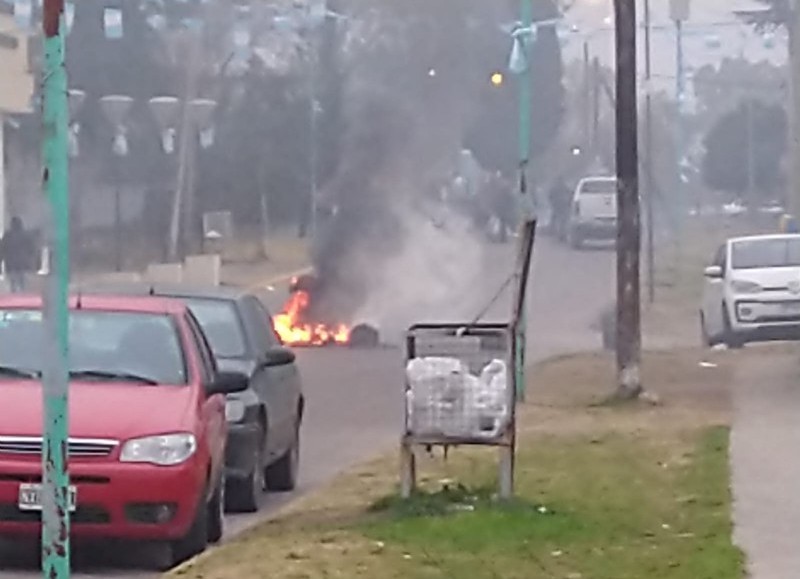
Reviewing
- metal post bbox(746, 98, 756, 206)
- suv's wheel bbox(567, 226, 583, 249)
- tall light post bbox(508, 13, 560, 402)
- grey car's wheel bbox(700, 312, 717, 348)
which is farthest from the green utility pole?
metal post bbox(746, 98, 756, 206)

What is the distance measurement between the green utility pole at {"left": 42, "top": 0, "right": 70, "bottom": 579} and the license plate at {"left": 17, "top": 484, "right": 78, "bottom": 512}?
233 cm

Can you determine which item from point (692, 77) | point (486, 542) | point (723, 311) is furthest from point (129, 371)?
point (692, 77)

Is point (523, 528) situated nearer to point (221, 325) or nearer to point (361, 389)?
point (221, 325)

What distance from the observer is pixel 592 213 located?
55.4 metres

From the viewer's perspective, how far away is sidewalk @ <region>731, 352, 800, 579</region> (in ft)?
34.9

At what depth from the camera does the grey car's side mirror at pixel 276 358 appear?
14508 millimetres

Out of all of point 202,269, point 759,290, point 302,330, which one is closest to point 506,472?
point 759,290

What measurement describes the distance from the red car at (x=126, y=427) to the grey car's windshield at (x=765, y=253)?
17.0 meters

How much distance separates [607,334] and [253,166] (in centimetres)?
2167

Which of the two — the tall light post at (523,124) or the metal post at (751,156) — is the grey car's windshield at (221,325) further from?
the metal post at (751,156)

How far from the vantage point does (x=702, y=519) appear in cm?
1190

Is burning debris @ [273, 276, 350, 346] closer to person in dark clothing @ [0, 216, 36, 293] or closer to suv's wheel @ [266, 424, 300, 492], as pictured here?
person in dark clothing @ [0, 216, 36, 293]

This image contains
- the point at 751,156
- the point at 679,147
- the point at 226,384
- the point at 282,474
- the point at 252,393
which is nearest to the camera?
A: the point at 226,384

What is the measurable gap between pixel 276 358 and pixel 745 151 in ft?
205
